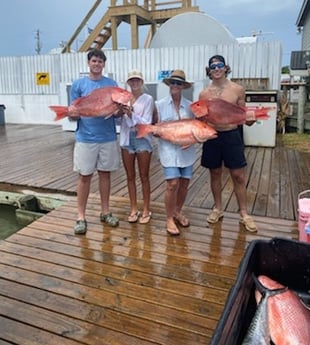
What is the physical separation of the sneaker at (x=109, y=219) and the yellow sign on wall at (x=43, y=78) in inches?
335

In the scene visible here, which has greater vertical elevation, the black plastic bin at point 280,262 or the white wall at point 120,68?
the white wall at point 120,68

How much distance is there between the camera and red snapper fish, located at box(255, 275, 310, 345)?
1207 mm

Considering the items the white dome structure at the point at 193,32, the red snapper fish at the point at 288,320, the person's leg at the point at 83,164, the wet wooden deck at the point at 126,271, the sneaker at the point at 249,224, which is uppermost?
the white dome structure at the point at 193,32

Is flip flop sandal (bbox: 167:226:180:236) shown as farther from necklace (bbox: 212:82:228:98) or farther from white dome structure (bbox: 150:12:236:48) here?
white dome structure (bbox: 150:12:236:48)

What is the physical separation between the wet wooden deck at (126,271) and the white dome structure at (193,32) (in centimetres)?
712

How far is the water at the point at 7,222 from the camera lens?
4273 millimetres

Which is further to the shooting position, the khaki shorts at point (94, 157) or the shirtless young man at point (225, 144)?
the khaki shorts at point (94, 157)

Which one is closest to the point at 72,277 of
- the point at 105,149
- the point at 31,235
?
the point at 31,235

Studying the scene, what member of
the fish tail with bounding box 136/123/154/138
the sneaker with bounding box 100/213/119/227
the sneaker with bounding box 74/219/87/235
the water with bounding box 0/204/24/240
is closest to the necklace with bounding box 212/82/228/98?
the fish tail with bounding box 136/123/154/138

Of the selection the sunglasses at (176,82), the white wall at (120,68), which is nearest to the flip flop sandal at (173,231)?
the sunglasses at (176,82)

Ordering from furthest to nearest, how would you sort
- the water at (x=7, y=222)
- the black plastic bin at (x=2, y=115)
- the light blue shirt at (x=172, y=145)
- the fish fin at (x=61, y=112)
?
the black plastic bin at (x=2, y=115)
the water at (x=7, y=222)
the light blue shirt at (x=172, y=145)
the fish fin at (x=61, y=112)

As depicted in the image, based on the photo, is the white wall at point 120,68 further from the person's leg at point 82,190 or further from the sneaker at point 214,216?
the person's leg at point 82,190

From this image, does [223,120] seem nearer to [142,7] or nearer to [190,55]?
[190,55]

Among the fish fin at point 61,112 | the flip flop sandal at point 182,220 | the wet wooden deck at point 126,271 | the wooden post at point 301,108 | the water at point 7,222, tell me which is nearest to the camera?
the wet wooden deck at point 126,271
